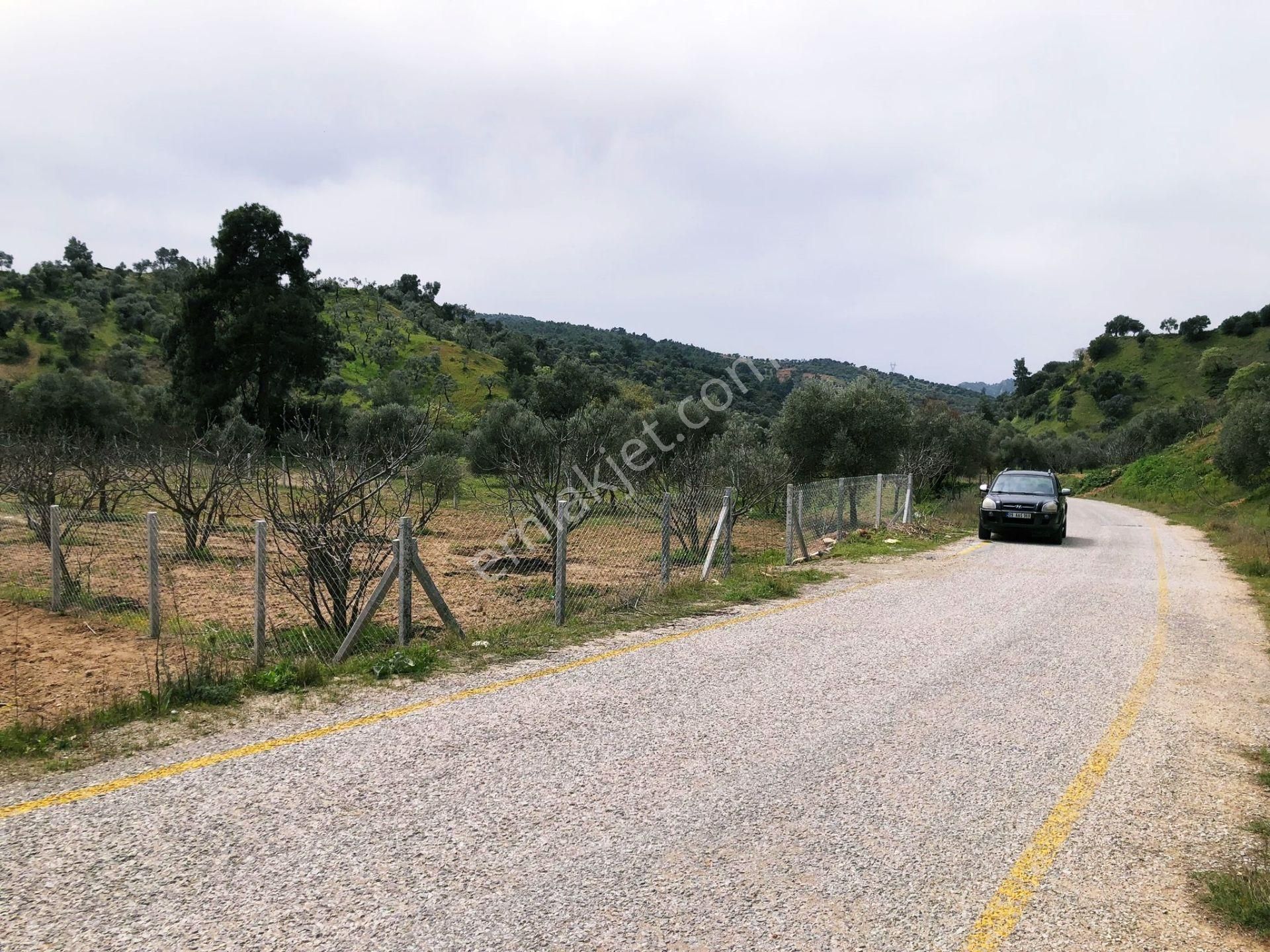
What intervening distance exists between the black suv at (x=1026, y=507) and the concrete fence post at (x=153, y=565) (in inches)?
691

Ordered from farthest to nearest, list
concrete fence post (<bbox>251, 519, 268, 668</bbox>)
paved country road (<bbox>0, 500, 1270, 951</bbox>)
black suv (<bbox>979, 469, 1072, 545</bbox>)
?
black suv (<bbox>979, 469, 1072, 545</bbox>)
concrete fence post (<bbox>251, 519, 268, 668</bbox>)
paved country road (<bbox>0, 500, 1270, 951</bbox>)

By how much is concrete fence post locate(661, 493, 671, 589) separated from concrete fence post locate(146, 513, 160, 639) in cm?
621

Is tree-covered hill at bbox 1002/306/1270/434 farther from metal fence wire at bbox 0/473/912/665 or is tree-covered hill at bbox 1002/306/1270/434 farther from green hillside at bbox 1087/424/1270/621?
metal fence wire at bbox 0/473/912/665

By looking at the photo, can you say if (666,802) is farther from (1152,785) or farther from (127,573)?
(127,573)

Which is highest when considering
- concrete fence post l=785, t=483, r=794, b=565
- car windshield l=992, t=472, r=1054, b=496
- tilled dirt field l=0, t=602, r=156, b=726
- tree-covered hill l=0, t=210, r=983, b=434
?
tree-covered hill l=0, t=210, r=983, b=434

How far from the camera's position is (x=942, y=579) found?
13414 millimetres

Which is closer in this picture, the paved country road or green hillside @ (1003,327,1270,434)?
the paved country road

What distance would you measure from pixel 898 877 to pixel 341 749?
3347 millimetres

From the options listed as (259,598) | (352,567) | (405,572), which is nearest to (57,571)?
(352,567)

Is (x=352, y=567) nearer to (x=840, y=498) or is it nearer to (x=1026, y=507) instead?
(x=840, y=498)

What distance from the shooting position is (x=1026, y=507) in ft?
64.1

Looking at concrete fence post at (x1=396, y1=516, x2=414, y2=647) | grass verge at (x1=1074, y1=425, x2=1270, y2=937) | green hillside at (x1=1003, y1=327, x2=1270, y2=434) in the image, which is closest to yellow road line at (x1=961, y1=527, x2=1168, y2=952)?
grass verge at (x1=1074, y1=425, x2=1270, y2=937)

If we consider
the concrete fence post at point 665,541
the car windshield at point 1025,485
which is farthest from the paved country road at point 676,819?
the car windshield at point 1025,485

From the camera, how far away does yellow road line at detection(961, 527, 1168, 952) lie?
10.8 ft
